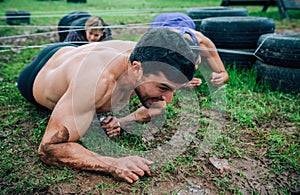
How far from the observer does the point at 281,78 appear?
3.17 meters

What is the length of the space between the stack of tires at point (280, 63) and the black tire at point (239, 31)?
1.31 feet

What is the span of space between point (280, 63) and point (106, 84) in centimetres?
215

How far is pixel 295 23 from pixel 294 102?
545cm

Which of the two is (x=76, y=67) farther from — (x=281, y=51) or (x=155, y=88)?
(x=281, y=51)

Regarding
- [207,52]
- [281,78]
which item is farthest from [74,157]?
[281,78]

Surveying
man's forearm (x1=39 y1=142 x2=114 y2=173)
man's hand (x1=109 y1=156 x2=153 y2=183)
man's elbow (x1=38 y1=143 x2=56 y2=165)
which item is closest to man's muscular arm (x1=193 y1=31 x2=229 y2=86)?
man's hand (x1=109 y1=156 x2=153 y2=183)

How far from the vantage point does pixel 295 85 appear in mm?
3146

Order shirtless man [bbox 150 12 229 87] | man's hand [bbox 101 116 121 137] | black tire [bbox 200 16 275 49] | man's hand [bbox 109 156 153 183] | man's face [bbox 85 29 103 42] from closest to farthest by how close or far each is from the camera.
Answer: man's hand [bbox 109 156 153 183] < man's hand [bbox 101 116 121 137] < shirtless man [bbox 150 12 229 87] < black tire [bbox 200 16 275 49] < man's face [bbox 85 29 103 42]

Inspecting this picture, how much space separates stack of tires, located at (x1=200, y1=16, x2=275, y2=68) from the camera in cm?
371

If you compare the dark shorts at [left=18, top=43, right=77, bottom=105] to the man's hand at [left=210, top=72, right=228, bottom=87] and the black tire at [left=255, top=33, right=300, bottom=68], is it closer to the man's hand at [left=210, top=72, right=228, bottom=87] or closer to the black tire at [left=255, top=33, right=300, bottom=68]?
the man's hand at [left=210, top=72, right=228, bottom=87]

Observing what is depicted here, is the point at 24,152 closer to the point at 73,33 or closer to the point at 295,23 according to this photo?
the point at 73,33

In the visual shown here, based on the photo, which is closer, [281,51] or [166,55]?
[166,55]

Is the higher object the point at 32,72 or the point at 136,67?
the point at 136,67

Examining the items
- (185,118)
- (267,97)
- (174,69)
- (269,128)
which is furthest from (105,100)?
(267,97)
